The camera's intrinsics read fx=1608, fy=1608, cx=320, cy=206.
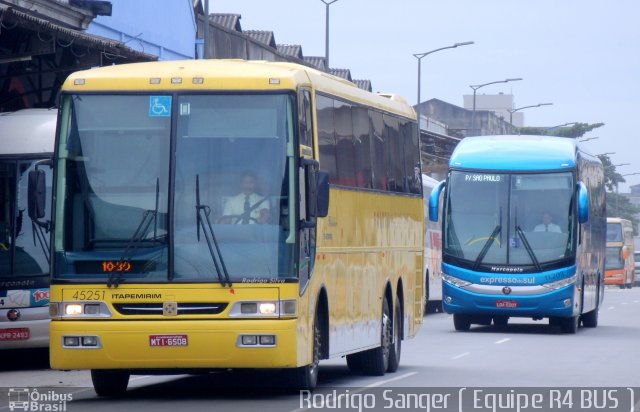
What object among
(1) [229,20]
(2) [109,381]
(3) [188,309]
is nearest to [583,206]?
(2) [109,381]

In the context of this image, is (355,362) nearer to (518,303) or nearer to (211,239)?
(211,239)

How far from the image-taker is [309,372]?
15375 mm

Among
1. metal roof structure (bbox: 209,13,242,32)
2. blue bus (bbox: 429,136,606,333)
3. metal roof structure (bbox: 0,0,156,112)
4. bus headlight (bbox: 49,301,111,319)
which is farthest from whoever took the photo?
metal roof structure (bbox: 209,13,242,32)

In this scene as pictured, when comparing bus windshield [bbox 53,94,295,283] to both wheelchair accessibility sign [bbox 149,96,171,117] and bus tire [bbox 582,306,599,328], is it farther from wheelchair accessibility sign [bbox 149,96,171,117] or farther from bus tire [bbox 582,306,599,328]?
bus tire [bbox 582,306,599,328]

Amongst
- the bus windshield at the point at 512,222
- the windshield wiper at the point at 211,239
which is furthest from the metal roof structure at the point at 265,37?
the windshield wiper at the point at 211,239

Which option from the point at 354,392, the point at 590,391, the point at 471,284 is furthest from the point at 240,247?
the point at 471,284

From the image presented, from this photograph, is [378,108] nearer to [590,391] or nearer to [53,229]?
[590,391]

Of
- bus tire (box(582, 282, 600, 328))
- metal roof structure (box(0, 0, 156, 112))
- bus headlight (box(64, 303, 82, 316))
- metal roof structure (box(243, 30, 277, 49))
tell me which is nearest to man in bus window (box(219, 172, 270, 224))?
bus headlight (box(64, 303, 82, 316))

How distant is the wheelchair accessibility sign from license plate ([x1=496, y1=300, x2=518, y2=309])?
51.1 feet

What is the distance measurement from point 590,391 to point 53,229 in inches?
230

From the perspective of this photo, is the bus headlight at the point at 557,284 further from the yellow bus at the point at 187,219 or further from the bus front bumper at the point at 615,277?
the bus front bumper at the point at 615,277

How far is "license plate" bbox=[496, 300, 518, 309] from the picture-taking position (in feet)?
96.3

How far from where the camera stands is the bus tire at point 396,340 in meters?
19.4

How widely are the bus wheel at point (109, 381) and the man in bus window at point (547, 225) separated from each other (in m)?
15.0
